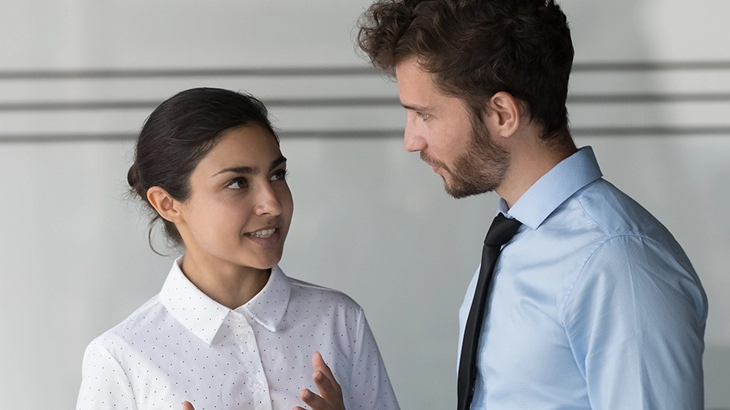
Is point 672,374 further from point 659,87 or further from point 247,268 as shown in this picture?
point 659,87

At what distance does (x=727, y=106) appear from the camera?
292 cm

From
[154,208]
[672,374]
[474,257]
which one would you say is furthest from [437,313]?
[672,374]

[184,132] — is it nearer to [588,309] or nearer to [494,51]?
[494,51]

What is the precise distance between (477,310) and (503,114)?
1.01ft

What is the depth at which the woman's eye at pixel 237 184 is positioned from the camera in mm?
1815

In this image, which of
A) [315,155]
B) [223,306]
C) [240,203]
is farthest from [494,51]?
[315,155]

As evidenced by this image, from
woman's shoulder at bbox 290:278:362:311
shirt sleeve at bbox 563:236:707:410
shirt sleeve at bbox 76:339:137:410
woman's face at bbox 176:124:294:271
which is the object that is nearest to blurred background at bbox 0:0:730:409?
woman's shoulder at bbox 290:278:362:311

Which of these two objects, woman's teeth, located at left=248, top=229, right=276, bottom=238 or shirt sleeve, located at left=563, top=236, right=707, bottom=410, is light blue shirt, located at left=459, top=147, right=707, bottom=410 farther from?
woman's teeth, located at left=248, top=229, right=276, bottom=238

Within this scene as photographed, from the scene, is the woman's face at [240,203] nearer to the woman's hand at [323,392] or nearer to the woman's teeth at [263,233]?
the woman's teeth at [263,233]

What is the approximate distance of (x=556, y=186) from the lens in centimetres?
154

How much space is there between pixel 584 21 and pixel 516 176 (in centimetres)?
143

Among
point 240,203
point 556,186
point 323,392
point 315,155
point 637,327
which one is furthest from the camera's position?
point 315,155

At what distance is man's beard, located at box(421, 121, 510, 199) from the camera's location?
158cm

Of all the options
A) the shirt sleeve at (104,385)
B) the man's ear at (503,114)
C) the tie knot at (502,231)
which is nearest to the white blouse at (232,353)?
the shirt sleeve at (104,385)
